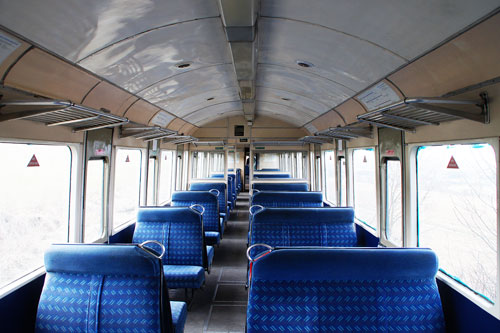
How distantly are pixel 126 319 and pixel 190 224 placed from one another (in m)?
1.90

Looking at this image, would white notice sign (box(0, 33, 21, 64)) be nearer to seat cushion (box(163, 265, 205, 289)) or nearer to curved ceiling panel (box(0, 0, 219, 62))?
curved ceiling panel (box(0, 0, 219, 62))

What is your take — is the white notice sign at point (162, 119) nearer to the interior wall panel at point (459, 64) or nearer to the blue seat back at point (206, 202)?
the blue seat back at point (206, 202)

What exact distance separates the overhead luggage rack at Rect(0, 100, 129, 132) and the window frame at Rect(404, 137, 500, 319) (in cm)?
361

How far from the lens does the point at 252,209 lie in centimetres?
527

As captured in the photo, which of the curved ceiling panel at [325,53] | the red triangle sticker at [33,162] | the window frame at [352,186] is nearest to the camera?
the curved ceiling panel at [325,53]

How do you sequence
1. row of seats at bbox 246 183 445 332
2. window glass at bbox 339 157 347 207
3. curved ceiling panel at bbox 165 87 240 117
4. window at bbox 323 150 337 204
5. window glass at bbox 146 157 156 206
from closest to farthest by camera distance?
row of seats at bbox 246 183 445 332, curved ceiling panel at bbox 165 87 240 117, window glass at bbox 339 157 347 207, window glass at bbox 146 157 156 206, window at bbox 323 150 337 204

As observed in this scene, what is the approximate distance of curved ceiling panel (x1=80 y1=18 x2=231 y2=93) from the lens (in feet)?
9.20

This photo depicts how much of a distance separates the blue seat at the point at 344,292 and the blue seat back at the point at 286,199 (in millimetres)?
3600

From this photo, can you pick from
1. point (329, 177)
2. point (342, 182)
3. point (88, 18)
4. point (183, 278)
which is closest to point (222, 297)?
point (183, 278)

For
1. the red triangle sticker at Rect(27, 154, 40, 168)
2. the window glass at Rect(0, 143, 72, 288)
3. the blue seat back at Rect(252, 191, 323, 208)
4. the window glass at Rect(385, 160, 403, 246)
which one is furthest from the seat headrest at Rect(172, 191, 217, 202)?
the window glass at Rect(385, 160, 403, 246)

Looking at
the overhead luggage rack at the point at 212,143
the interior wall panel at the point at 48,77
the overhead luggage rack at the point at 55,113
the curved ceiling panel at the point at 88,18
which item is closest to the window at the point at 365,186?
the curved ceiling panel at the point at 88,18

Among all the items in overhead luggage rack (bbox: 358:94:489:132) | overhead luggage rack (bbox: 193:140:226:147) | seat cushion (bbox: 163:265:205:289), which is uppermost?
overhead luggage rack (bbox: 193:140:226:147)

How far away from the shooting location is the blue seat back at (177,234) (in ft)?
13.2

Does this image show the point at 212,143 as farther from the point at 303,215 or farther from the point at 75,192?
the point at 303,215
